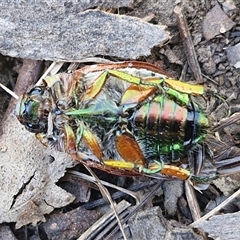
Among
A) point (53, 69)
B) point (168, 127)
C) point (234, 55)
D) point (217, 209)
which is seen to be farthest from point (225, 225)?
point (53, 69)

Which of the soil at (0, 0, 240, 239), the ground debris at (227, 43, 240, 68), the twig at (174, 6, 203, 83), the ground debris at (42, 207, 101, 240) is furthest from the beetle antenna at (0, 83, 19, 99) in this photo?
the ground debris at (227, 43, 240, 68)

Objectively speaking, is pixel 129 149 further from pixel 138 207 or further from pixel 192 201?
pixel 192 201

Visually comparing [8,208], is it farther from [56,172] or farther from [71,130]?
[71,130]

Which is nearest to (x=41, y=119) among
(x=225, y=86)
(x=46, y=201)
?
(x=46, y=201)

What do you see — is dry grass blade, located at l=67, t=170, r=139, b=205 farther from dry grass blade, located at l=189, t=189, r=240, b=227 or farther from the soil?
dry grass blade, located at l=189, t=189, r=240, b=227

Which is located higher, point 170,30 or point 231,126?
point 170,30
